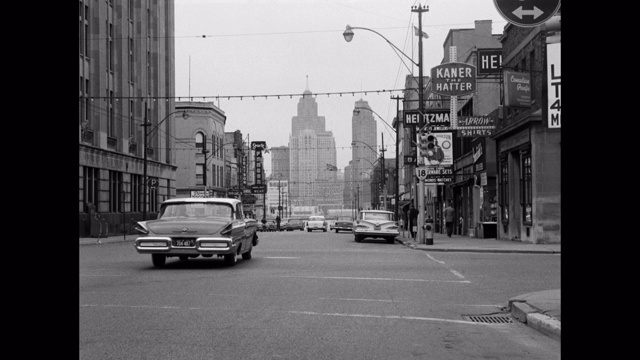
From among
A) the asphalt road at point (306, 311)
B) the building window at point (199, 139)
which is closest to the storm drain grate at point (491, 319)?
the asphalt road at point (306, 311)

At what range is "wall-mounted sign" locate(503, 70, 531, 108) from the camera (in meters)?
26.7

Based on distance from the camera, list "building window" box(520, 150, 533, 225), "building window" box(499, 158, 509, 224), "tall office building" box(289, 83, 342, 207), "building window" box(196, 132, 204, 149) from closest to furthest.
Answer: "building window" box(520, 150, 533, 225), "building window" box(499, 158, 509, 224), "building window" box(196, 132, 204, 149), "tall office building" box(289, 83, 342, 207)

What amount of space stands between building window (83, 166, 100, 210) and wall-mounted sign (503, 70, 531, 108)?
2533cm

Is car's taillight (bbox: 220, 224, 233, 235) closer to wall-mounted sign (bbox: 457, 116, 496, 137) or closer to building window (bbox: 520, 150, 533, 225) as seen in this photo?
building window (bbox: 520, 150, 533, 225)

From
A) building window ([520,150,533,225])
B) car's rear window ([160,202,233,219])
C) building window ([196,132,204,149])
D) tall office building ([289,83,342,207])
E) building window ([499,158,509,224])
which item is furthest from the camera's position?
tall office building ([289,83,342,207])

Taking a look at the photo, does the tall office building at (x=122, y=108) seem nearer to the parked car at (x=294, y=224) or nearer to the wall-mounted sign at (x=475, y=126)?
the parked car at (x=294, y=224)

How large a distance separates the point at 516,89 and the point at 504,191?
25.1 feet

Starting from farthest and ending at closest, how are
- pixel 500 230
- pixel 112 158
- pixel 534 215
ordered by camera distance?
pixel 112 158 < pixel 500 230 < pixel 534 215

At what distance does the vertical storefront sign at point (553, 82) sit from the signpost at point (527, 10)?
7630mm

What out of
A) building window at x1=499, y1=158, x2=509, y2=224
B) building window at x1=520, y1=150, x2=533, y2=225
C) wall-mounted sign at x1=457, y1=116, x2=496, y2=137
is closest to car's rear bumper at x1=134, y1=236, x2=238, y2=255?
building window at x1=520, y1=150, x2=533, y2=225
